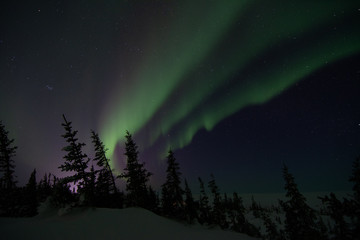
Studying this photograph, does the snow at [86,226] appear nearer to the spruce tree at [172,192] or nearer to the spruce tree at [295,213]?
the spruce tree at [172,192]

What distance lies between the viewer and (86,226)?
823 centimetres

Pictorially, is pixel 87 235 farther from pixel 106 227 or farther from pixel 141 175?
pixel 141 175

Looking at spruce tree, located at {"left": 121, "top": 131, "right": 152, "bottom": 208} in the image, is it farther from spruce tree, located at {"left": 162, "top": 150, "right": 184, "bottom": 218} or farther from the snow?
the snow

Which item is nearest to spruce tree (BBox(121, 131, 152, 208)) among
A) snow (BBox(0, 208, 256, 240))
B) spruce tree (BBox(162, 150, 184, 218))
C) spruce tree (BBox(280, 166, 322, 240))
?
spruce tree (BBox(162, 150, 184, 218))

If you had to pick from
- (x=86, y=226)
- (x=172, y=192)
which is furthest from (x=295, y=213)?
(x=86, y=226)

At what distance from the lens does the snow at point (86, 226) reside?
269 inches

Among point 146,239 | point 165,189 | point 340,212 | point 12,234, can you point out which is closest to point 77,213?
point 12,234

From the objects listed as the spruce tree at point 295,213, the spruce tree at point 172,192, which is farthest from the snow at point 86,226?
the spruce tree at point 295,213

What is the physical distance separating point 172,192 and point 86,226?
53.2 feet

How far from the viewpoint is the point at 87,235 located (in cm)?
738

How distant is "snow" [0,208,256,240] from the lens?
683 centimetres

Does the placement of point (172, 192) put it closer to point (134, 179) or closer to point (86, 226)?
point (134, 179)

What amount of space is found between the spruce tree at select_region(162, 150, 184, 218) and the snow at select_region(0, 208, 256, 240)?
10.5 metres

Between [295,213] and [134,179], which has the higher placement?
[134,179]
